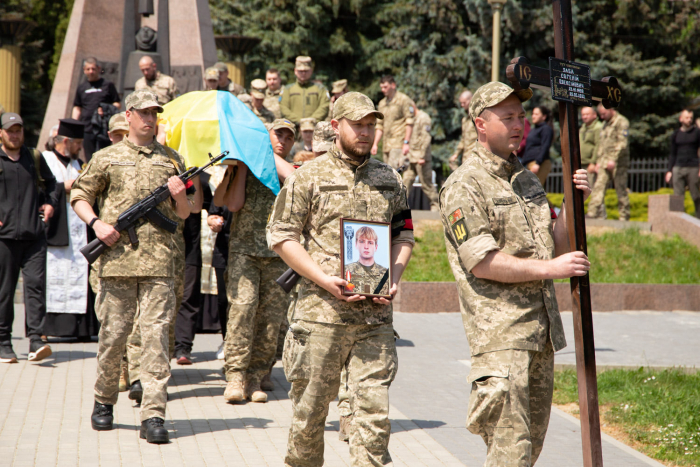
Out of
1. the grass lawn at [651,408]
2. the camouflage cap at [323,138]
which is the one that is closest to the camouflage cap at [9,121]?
the camouflage cap at [323,138]

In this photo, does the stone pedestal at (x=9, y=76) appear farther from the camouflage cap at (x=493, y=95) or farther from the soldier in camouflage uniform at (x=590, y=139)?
the camouflage cap at (x=493, y=95)

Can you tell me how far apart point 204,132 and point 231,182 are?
482mm

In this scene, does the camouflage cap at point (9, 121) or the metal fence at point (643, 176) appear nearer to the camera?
the camouflage cap at point (9, 121)

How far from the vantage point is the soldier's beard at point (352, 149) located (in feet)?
15.3

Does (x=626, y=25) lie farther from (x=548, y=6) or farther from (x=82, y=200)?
(x=82, y=200)

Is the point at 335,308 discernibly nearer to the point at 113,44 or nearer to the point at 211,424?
the point at 211,424

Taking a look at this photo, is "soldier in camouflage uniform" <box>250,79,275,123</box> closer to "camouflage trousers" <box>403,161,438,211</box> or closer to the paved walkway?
the paved walkway

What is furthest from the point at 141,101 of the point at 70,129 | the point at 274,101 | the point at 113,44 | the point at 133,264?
the point at 113,44

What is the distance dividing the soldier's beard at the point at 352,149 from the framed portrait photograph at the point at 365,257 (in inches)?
15.7

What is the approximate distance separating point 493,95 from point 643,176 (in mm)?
23611

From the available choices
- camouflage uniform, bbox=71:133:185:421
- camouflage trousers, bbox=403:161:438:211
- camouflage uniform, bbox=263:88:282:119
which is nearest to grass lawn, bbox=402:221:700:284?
camouflage trousers, bbox=403:161:438:211

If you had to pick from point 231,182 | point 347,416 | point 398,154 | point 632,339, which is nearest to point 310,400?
point 347,416

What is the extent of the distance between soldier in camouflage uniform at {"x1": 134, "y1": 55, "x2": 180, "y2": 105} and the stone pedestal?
56.5 ft

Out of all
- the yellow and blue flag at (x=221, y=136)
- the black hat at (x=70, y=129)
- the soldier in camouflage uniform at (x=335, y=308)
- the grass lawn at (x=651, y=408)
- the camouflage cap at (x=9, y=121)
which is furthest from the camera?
the black hat at (x=70, y=129)
